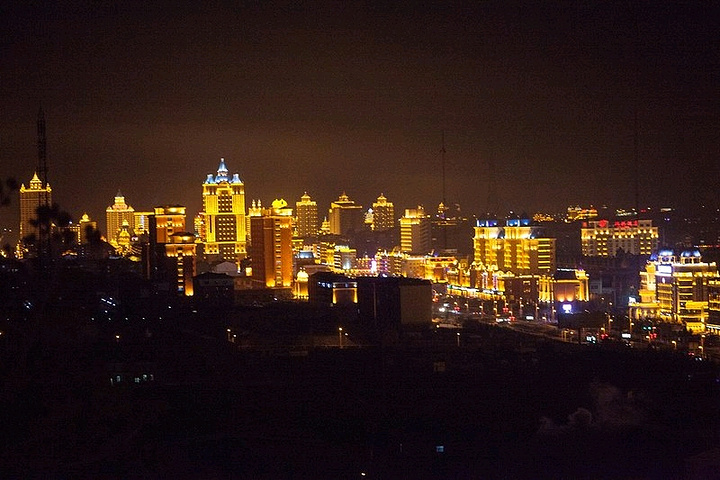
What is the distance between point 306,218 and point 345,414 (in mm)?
32256

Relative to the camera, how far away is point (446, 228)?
33.4 meters

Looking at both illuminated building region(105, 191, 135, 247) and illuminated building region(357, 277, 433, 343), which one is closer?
illuminated building region(357, 277, 433, 343)

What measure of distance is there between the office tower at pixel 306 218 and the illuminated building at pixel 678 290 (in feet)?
71.5

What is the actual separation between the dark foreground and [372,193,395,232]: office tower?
93.7ft

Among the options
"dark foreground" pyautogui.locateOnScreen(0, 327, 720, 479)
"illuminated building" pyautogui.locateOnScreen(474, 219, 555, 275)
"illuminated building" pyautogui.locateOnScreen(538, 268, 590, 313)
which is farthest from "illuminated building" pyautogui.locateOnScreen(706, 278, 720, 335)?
"illuminated building" pyautogui.locateOnScreen(474, 219, 555, 275)

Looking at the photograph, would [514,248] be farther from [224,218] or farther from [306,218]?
[306,218]

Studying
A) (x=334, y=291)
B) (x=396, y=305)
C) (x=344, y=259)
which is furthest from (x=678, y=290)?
(x=344, y=259)

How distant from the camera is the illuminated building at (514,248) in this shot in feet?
79.4

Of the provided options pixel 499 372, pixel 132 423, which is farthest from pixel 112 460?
pixel 499 372

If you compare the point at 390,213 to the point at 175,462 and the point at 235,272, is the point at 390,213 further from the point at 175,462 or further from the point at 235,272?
the point at 175,462

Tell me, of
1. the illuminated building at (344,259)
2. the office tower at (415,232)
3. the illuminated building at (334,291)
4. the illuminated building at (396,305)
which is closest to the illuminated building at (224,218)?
the illuminated building at (344,259)

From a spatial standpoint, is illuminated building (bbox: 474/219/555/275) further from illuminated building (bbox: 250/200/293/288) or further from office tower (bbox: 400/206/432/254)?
office tower (bbox: 400/206/432/254)

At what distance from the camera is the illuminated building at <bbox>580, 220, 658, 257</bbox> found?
28562mm

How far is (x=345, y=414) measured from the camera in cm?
827
